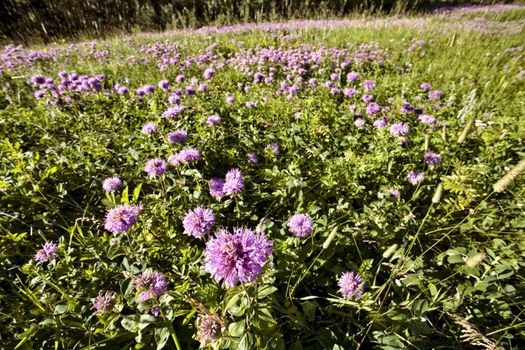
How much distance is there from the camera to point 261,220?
1808mm

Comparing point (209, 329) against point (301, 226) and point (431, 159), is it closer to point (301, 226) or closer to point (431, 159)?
point (301, 226)

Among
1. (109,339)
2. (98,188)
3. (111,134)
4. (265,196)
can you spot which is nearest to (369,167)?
(265,196)

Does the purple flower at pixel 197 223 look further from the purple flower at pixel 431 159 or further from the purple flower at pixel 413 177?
the purple flower at pixel 431 159

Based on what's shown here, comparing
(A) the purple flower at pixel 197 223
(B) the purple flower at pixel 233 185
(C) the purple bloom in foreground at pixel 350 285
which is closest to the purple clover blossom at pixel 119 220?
(A) the purple flower at pixel 197 223

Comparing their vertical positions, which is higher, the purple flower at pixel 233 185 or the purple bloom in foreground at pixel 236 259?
the purple bloom in foreground at pixel 236 259

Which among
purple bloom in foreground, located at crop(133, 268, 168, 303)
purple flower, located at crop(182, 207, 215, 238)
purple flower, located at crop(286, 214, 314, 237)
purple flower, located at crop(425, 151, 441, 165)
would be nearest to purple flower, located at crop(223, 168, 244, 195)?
purple flower, located at crop(182, 207, 215, 238)

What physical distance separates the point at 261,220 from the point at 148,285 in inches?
30.1

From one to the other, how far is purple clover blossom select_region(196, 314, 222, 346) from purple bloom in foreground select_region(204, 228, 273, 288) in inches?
7.1

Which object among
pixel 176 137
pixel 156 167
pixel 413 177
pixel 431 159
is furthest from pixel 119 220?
pixel 431 159

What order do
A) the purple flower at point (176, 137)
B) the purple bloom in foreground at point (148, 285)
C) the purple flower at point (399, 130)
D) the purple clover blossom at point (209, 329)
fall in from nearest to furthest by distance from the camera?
the purple clover blossom at point (209, 329)
the purple bloom in foreground at point (148, 285)
the purple flower at point (176, 137)
the purple flower at point (399, 130)

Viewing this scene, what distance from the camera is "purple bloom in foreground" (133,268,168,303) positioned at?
4.68 feet

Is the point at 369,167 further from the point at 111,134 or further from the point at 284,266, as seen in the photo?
the point at 111,134

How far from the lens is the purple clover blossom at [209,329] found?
1183 millimetres

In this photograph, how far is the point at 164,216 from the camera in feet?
7.27
